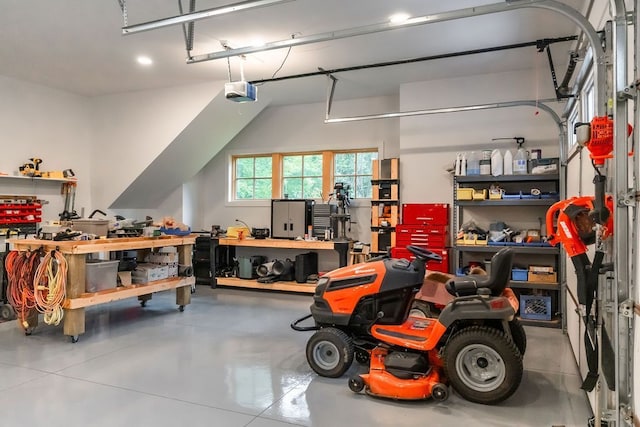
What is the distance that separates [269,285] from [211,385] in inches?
→ 147

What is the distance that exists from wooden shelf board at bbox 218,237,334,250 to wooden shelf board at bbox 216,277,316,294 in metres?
0.60

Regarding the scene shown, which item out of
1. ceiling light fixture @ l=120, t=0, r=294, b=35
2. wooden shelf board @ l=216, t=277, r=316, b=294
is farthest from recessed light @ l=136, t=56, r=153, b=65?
wooden shelf board @ l=216, t=277, r=316, b=294

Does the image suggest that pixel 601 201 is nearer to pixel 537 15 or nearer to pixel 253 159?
pixel 537 15

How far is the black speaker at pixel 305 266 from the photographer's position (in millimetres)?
7008

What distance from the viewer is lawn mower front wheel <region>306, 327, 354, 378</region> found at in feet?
11.0

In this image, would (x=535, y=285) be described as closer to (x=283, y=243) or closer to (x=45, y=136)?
(x=283, y=243)

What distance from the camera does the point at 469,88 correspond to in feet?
20.3

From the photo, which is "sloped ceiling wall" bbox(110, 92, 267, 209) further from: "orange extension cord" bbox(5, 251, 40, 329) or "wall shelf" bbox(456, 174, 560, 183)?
"wall shelf" bbox(456, 174, 560, 183)

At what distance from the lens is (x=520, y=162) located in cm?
539

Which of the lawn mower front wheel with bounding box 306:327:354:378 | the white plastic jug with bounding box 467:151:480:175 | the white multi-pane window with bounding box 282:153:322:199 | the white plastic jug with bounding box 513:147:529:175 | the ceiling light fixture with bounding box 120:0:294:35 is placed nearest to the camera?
the ceiling light fixture with bounding box 120:0:294:35

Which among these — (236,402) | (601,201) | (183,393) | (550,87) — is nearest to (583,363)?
(601,201)

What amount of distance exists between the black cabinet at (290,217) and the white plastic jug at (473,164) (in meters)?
2.70

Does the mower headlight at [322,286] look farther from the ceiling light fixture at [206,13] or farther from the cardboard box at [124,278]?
the cardboard box at [124,278]

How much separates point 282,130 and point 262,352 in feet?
16.2
